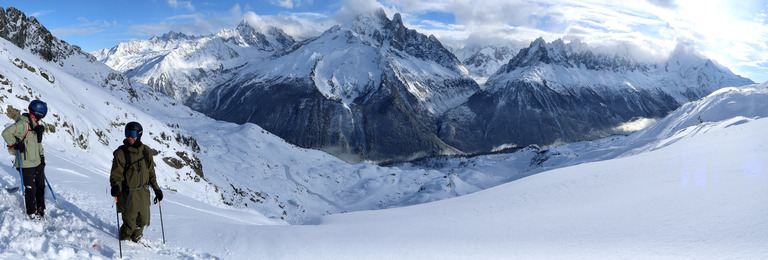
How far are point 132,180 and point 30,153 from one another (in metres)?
2.53

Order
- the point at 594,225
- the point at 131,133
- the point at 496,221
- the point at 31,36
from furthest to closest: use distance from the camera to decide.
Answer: the point at 31,36
the point at 496,221
the point at 594,225
the point at 131,133

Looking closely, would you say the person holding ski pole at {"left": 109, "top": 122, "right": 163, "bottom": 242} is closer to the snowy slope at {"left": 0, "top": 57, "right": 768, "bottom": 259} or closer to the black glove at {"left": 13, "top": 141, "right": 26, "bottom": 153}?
the snowy slope at {"left": 0, "top": 57, "right": 768, "bottom": 259}

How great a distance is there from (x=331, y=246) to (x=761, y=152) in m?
18.4

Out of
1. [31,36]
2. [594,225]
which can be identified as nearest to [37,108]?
[594,225]

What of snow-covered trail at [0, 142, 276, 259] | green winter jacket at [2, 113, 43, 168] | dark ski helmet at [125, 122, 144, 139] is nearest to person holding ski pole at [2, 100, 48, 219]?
green winter jacket at [2, 113, 43, 168]

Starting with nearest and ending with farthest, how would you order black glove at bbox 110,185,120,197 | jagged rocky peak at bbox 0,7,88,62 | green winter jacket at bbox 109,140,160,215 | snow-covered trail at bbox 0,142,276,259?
1. snow-covered trail at bbox 0,142,276,259
2. black glove at bbox 110,185,120,197
3. green winter jacket at bbox 109,140,160,215
4. jagged rocky peak at bbox 0,7,88,62

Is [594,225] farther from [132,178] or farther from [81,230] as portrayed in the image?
[81,230]

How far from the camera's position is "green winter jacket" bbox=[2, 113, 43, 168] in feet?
30.6

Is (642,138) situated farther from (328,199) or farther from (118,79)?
(118,79)

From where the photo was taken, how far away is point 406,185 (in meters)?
100

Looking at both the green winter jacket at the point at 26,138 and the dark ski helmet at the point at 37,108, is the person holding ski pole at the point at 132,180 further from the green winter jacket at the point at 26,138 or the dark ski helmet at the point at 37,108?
the dark ski helmet at the point at 37,108

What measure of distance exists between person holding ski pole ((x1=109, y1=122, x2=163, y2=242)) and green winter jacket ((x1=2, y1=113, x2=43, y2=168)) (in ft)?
6.83

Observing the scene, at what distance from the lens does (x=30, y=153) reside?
959 cm

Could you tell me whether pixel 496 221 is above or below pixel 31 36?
below
